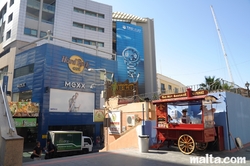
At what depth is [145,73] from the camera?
140ft

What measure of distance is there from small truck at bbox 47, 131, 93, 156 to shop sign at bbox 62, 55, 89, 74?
468 inches

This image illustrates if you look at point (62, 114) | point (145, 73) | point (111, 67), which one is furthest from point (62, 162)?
point (145, 73)

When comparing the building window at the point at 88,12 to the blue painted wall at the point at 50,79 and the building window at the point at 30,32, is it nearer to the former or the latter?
the building window at the point at 30,32

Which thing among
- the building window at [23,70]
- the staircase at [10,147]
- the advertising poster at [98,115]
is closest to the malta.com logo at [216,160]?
the staircase at [10,147]

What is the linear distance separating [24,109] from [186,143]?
791 inches

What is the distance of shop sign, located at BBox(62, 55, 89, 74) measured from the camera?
28359mm

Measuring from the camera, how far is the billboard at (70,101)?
86.0 ft

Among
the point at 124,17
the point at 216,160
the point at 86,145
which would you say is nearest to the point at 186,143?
the point at 216,160

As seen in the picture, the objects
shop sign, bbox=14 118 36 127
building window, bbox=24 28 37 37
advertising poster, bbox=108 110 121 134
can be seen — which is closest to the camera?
advertising poster, bbox=108 110 121 134

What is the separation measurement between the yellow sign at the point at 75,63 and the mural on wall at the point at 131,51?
9261 mm

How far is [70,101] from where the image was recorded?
2778cm

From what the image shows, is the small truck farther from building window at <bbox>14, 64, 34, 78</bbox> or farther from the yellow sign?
building window at <bbox>14, 64, 34, 78</bbox>

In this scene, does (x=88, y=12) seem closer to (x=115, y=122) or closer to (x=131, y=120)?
(x=115, y=122)

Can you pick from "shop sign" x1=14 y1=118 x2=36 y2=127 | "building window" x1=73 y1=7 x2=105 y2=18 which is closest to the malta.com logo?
"shop sign" x1=14 y1=118 x2=36 y2=127
